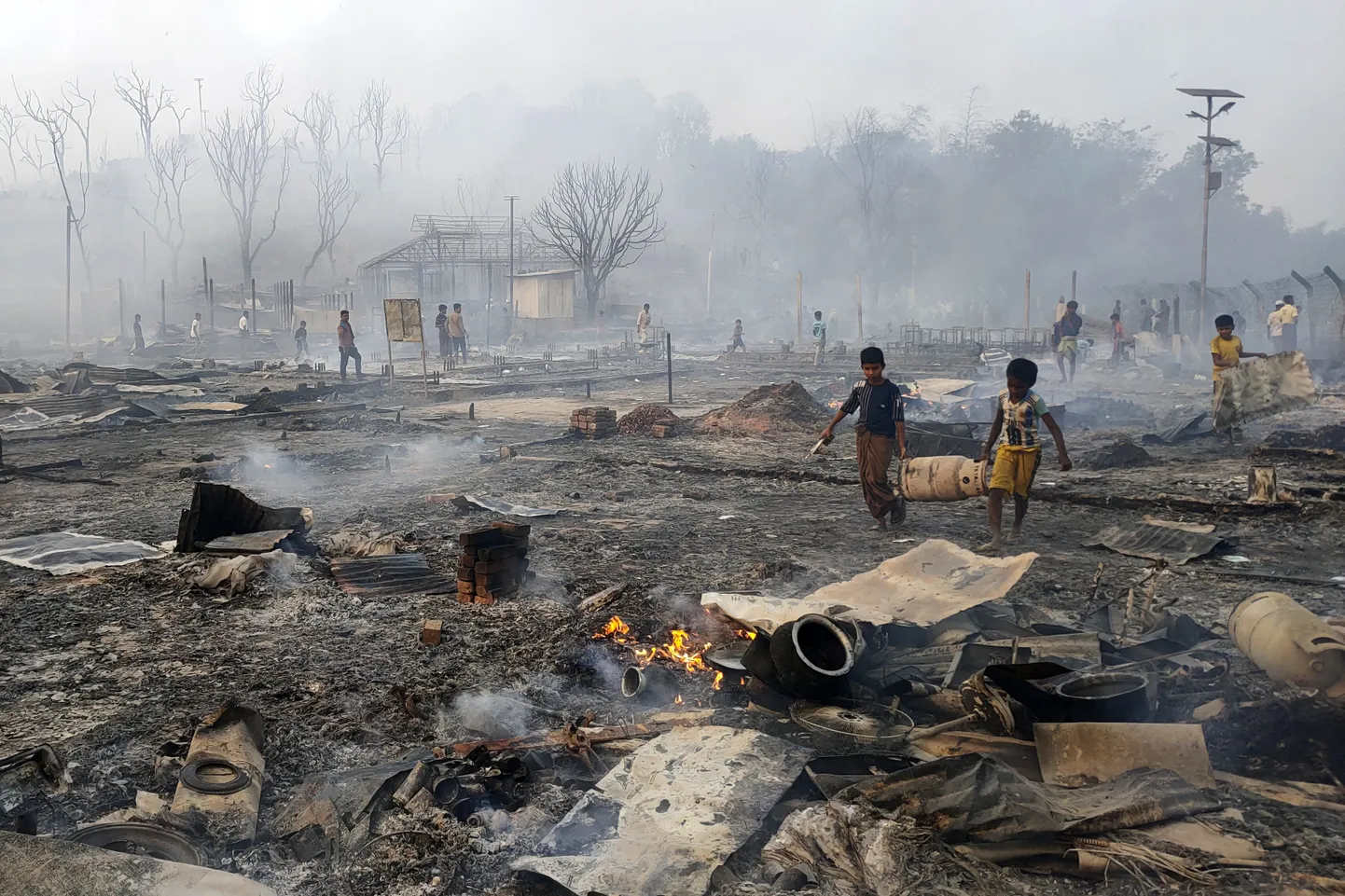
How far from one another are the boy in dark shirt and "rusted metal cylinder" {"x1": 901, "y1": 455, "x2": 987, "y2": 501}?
13cm

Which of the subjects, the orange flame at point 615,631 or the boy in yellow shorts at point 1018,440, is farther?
the boy in yellow shorts at point 1018,440

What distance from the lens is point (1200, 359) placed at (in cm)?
2469

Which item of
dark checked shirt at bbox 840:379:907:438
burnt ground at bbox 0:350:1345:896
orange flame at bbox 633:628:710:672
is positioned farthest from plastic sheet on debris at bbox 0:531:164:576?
dark checked shirt at bbox 840:379:907:438

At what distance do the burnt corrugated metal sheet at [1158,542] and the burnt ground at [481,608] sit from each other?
121 mm

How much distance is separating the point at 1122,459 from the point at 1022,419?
461cm

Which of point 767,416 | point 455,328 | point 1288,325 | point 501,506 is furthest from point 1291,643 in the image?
point 455,328

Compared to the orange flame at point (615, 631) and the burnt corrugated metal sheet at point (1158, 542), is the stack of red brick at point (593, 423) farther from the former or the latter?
the orange flame at point (615, 631)


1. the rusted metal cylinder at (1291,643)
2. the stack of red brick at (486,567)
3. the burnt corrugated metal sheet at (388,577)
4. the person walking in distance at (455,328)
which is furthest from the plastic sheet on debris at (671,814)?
the person walking in distance at (455,328)

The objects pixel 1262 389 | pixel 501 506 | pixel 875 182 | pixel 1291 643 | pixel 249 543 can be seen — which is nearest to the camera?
pixel 1291 643

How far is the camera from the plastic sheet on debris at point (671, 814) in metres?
3.06

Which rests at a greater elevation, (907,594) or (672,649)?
(907,594)

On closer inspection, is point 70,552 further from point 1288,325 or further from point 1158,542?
point 1288,325

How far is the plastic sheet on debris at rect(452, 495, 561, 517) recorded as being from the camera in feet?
27.7

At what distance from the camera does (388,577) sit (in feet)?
20.7
